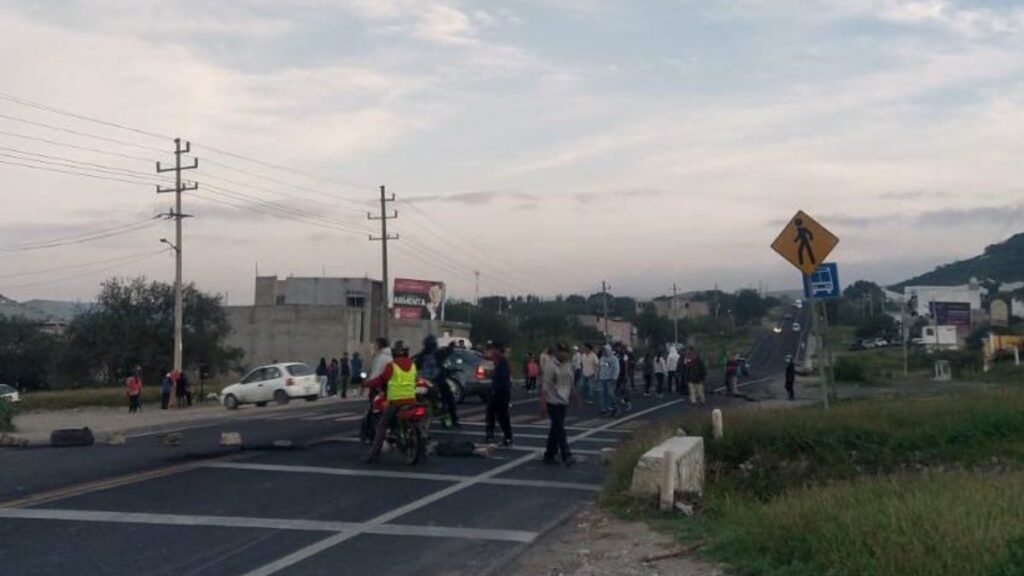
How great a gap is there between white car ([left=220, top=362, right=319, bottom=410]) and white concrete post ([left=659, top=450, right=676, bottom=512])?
107ft

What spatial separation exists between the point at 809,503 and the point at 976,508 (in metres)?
1.45

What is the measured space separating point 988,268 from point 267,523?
572 feet

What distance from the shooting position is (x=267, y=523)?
481 inches

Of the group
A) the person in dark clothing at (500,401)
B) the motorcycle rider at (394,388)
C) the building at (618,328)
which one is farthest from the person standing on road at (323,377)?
the building at (618,328)

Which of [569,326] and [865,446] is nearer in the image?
[865,446]

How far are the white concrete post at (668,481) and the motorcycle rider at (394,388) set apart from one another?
238 inches

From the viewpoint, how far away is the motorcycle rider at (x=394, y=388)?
703 inches

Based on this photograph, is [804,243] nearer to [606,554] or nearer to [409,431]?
[409,431]

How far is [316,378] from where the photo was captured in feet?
148

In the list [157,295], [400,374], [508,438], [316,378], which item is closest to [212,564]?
[400,374]

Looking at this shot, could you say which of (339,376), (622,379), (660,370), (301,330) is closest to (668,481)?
(622,379)

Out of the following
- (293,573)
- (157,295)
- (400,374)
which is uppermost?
(157,295)

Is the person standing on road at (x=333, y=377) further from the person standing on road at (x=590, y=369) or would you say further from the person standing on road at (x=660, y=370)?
the person standing on road at (x=590, y=369)

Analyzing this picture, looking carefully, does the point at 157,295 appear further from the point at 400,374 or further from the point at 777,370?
the point at 400,374
